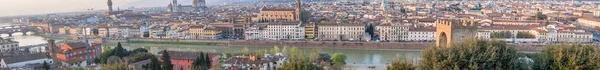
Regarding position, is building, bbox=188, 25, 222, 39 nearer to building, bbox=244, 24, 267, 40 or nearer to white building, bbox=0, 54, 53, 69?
building, bbox=244, 24, 267, 40

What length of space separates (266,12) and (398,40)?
34.4ft

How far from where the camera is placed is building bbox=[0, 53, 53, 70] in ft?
30.9

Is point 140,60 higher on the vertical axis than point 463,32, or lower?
lower

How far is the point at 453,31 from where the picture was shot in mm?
6781

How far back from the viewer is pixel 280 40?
54.0 feet

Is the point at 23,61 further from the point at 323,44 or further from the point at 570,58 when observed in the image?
the point at 570,58

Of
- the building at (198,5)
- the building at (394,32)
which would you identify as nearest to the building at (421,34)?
the building at (394,32)

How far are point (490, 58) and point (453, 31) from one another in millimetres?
1853

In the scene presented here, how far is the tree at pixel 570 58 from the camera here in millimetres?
4965

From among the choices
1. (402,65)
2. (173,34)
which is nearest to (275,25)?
(173,34)

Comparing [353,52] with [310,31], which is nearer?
[353,52]

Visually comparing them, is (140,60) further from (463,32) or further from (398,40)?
(398,40)

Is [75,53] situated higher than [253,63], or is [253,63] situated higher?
[75,53]

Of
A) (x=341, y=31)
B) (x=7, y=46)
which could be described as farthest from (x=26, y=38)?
(x=341, y=31)
